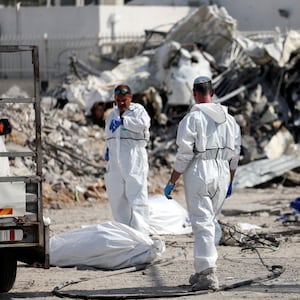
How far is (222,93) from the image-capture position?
22.7 metres

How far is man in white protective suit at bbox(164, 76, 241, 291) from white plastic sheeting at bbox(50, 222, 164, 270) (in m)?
1.34

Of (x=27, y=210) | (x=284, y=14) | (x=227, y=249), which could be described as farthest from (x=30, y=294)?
(x=284, y=14)

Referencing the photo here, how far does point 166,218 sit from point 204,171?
3525 millimetres

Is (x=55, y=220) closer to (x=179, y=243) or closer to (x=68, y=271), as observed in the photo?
(x=179, y=243)

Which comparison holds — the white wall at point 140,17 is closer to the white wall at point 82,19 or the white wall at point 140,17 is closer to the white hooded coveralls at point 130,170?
the white wall at point 82,19

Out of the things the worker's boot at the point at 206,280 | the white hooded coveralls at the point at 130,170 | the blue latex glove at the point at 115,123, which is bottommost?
the worker's boot at the point at 206,280

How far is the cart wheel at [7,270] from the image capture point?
8930 millimetres

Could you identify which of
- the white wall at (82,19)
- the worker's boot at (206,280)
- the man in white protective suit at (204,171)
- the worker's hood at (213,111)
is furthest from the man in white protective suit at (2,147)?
the white wall at (82,19)

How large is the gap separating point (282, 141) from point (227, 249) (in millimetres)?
10460

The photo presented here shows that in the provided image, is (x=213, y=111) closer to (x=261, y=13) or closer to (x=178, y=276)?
(x=178, y=276)

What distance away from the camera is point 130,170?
11117mm

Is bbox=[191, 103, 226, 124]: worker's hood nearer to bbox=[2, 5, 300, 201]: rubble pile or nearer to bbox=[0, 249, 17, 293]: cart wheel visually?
bbox=[0, 249, 17, 293]: cart wheel

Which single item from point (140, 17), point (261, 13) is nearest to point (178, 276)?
point (261, 13)

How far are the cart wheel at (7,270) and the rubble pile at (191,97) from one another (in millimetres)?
10085
